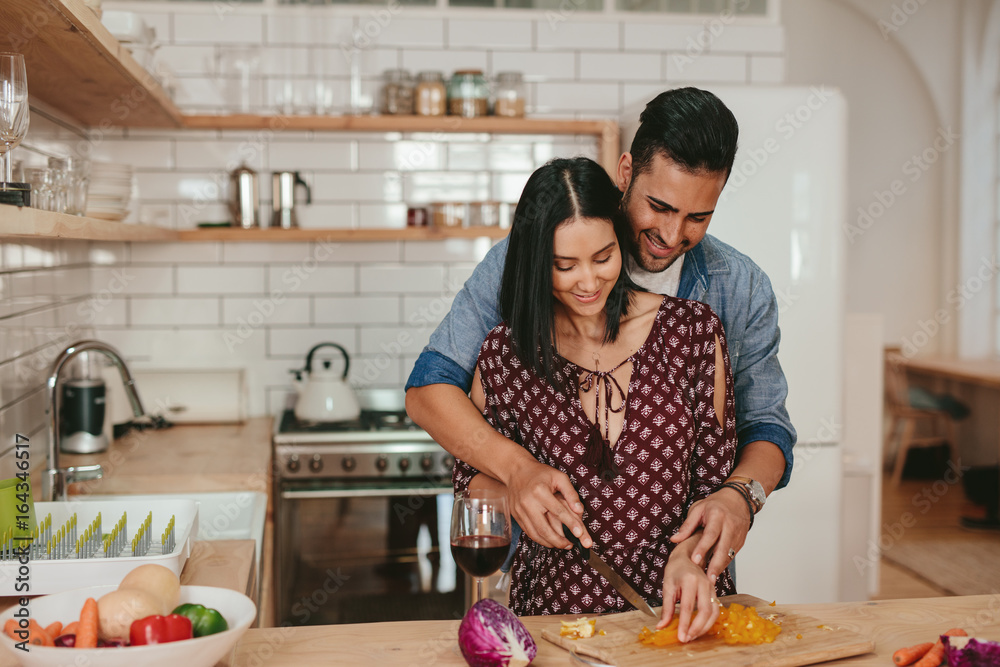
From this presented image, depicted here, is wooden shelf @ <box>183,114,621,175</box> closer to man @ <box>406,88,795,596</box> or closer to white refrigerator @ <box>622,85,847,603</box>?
white refrigerator @ <box>622,85,847,603</box>

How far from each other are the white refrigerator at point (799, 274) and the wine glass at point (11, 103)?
2076 mm

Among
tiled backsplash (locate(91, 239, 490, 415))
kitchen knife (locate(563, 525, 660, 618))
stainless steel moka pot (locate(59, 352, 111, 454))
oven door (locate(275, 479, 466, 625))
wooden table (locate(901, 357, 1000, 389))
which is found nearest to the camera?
kitchen knife (locate(563, 525, 660, 618))

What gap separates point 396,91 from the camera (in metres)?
3.28

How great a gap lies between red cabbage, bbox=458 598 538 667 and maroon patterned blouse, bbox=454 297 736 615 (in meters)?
0.36

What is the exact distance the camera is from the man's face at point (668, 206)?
5.15ft

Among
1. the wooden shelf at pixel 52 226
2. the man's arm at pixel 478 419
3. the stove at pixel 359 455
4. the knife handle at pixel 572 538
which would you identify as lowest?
the stove at pixel 359 455

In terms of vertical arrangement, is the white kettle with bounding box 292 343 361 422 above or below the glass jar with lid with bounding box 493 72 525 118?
below

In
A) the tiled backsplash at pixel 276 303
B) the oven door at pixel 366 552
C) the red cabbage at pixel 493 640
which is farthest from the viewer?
the tiled backsplash at pixel 276 303

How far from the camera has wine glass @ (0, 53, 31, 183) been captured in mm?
1410

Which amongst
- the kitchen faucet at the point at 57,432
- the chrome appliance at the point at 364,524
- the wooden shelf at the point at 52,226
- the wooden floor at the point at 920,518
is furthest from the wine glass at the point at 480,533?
the wooden floor at the point at 920,518

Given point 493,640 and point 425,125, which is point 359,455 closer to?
point 425,125

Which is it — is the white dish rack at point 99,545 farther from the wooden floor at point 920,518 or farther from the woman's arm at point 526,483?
the wooden floor at point 920,518

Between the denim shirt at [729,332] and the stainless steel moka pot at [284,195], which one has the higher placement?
the stainless steel moka pot at [284,195]

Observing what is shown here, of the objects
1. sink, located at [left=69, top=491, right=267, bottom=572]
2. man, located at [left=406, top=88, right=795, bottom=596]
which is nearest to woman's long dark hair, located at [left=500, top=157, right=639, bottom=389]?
man, located at [left=406, top=88, right=795, bottom=596]
